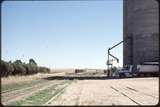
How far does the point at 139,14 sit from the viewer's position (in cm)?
8256

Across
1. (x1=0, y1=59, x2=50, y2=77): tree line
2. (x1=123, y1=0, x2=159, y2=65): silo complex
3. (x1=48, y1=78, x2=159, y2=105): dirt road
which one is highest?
(x1=123, y1=0, x2=159, y2=65): silo complex

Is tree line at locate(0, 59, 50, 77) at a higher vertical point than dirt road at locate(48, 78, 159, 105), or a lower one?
higher

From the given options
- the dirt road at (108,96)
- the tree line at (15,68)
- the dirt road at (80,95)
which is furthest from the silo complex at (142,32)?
the dirt road at (108,96)

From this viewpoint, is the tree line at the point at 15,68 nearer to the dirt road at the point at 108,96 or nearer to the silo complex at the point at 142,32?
the silo complex at the point at 142,32

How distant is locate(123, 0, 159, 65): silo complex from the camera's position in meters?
79.2

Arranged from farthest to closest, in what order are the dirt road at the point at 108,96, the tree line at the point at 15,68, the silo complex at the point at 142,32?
the silo complex at the point at 142,32
the tree line at the point at 15,68
the dirt road at the point at 108,96

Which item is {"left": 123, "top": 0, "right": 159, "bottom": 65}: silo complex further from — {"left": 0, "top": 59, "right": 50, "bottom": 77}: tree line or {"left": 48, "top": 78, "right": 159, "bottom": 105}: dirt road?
{"left": 48, "top": 78, "right": 159, "bottom": 105}: dirt road

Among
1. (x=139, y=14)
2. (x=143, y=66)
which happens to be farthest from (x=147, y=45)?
(x=143, y=66)

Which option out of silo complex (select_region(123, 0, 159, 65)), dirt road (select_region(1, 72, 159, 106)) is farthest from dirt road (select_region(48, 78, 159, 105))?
silo complex (select_region(123, 0, 159, 65))

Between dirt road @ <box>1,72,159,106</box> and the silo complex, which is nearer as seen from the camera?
dirt road @ <box>1,72,159,106</box>

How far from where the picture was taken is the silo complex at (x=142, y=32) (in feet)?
260

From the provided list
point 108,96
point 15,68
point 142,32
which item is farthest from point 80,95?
point 142,32

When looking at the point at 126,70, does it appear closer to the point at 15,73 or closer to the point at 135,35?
the point at 135,35

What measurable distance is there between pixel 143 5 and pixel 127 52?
12065 millimetres
